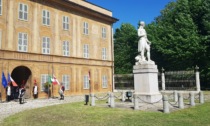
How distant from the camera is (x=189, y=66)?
35656 mm

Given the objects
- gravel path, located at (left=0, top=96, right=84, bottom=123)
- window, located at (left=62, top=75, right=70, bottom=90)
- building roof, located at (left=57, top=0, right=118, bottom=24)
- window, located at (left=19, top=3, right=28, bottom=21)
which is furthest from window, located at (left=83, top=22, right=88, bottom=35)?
gravel path, located at (left=0, top=96, right=84, bottom=123)

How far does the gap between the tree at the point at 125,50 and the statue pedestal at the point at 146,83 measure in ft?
104

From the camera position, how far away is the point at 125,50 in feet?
174

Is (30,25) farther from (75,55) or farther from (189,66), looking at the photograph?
(189,66)

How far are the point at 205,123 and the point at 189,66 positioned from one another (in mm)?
27379

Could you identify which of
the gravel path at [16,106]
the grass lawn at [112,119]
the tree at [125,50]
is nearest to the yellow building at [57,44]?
the gravel path at [16,106]

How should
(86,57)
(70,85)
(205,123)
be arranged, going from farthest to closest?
1. (86,57)
2. (70,85)
3. (205,123)

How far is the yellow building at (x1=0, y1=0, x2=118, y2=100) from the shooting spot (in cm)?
2327

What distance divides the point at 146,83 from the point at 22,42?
45.6 feet

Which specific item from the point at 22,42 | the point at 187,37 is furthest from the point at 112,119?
the point at 187,37

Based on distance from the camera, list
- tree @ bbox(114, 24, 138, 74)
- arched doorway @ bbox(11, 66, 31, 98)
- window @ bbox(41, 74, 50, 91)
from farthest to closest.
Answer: tree @ bbox(114, 24, 138, 74)
window @ bbox(41, 74, 50, 91)
arched doorway @ bbox(11, 66, 31, 98)

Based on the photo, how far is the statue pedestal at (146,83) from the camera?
53.7ft

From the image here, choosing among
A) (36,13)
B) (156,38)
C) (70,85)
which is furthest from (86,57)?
(156,38)

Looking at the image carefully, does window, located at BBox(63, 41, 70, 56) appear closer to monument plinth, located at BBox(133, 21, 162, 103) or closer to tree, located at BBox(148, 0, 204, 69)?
monument plinth, located at BBox(133, 21, 162, 103)
